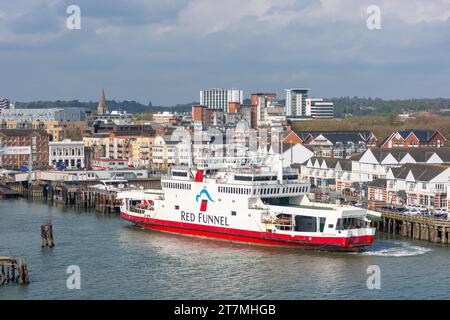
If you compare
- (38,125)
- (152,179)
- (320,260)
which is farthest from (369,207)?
(38,125)

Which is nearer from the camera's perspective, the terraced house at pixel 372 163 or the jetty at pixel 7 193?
the terraced house at pixel 372 163

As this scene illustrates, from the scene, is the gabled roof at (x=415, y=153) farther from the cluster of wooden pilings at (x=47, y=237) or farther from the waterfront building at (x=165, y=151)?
the waterfront building at (x=165, y=151)

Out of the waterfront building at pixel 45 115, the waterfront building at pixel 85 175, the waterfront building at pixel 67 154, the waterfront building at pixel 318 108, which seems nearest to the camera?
the waterfront building at pixel 85 175

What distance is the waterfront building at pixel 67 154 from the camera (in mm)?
84062

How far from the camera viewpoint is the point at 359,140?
8031 cm

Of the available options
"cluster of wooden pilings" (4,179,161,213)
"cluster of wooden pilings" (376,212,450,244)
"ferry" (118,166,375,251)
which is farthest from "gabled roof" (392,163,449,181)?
"cluster of wooden pilings" (4,179,161,213)

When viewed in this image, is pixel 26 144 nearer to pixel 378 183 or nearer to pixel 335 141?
pixel 335 141

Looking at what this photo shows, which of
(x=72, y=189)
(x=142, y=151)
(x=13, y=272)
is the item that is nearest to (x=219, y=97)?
(x=142, y=151)

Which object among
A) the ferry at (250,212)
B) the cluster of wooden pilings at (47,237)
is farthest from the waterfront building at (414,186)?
the cluster of wooden pilings at (47,237)

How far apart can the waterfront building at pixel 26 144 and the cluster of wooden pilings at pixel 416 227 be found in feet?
145

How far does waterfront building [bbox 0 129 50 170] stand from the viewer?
82.2m

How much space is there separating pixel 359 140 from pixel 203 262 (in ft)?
151

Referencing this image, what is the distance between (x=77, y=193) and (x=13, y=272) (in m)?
27.6
